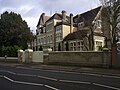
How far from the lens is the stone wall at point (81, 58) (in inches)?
1253

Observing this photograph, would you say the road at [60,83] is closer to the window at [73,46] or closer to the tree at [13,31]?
the window at [73,46]

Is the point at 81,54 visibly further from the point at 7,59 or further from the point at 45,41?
the point at 45,41

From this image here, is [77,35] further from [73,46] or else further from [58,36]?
[58,36]

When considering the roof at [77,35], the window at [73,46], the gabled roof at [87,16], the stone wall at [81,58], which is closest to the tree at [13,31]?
the roof at [77,35]

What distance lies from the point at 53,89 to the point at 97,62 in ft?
68.8

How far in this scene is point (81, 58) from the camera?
35344 millimetres

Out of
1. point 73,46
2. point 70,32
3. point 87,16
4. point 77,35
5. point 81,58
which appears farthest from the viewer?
point 70,32

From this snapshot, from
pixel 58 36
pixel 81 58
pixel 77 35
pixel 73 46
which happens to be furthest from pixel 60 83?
pixel 58 36

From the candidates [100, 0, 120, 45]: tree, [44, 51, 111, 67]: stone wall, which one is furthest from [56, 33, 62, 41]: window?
[100, 0, 120, 45]: tree

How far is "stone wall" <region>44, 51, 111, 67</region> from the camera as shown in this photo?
31823mm

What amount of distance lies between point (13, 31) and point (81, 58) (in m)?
38.5

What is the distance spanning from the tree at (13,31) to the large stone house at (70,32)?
521cm

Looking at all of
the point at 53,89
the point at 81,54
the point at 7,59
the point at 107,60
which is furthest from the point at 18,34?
the point at 53,89

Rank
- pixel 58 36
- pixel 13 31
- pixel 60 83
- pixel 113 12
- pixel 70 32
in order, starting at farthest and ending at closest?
pixel 13 31
pixel 58 36
pixel 70 32
pixel 113 12
pixel 60 83
